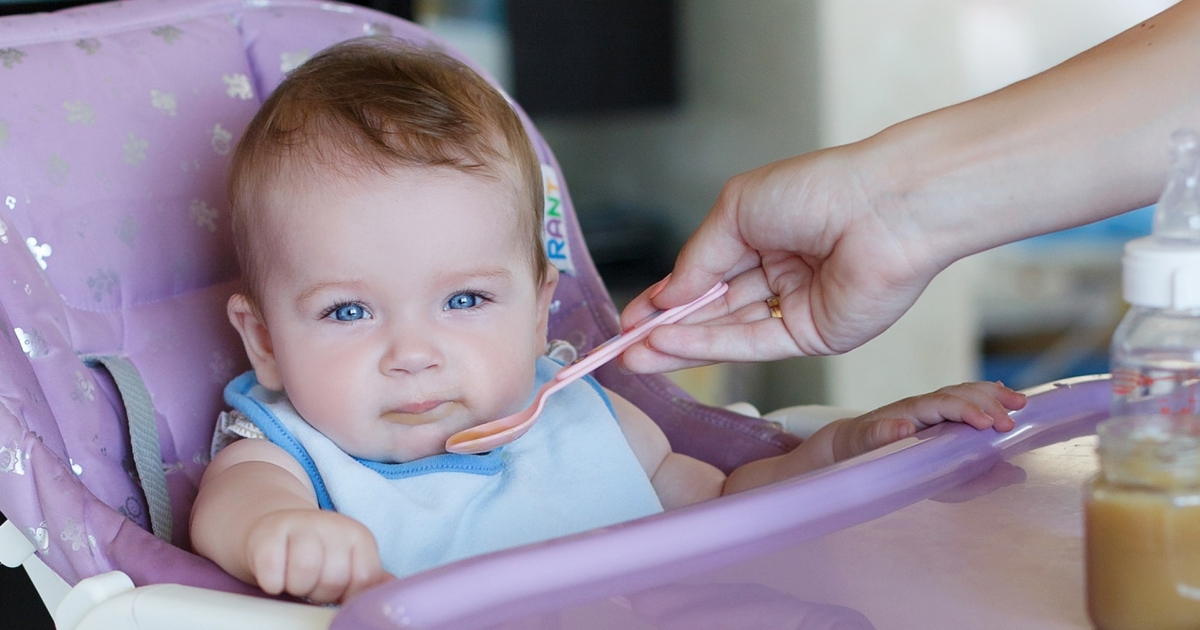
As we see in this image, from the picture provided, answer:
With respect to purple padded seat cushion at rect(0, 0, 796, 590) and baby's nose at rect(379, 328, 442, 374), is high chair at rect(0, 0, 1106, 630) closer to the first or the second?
purple padded seat cushion at rect(0, 0, 796, 590)

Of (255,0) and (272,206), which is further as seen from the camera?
(255,0)

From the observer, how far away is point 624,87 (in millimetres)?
2518

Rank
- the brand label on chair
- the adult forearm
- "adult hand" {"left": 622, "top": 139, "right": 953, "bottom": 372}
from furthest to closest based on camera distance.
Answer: the brand label on chair, "adult hand" {"left": 622, "top": 139, "right": 953, "bottom": 372}, the adult forearm

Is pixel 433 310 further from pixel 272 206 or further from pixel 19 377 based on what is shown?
pixel 19 377

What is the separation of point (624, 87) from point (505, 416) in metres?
1.66

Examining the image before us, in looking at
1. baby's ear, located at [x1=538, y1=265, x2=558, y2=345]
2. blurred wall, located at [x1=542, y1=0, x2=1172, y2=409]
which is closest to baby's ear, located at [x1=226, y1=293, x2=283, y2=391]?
baby's ear, located at [x1=538, y1=265, x2=558, y2=345]

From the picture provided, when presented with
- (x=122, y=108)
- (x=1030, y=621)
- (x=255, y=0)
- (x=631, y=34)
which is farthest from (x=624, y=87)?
(x=1030, y=621)

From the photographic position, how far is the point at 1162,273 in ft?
1.61

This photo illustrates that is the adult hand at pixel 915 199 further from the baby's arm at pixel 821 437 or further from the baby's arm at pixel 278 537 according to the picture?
the baby's arm at pixel 278 537

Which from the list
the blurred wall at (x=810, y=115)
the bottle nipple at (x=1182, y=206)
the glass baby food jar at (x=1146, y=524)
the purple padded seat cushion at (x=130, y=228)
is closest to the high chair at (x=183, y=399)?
the purple padded seat cushion at (x=130, y=228)

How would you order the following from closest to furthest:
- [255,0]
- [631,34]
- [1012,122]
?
[1012,122], [255,0], [631,34]

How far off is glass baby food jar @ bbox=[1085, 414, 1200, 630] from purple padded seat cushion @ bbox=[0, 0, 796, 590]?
0.55 meters

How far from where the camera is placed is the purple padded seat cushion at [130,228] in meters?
0.91

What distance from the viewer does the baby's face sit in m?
0.89
